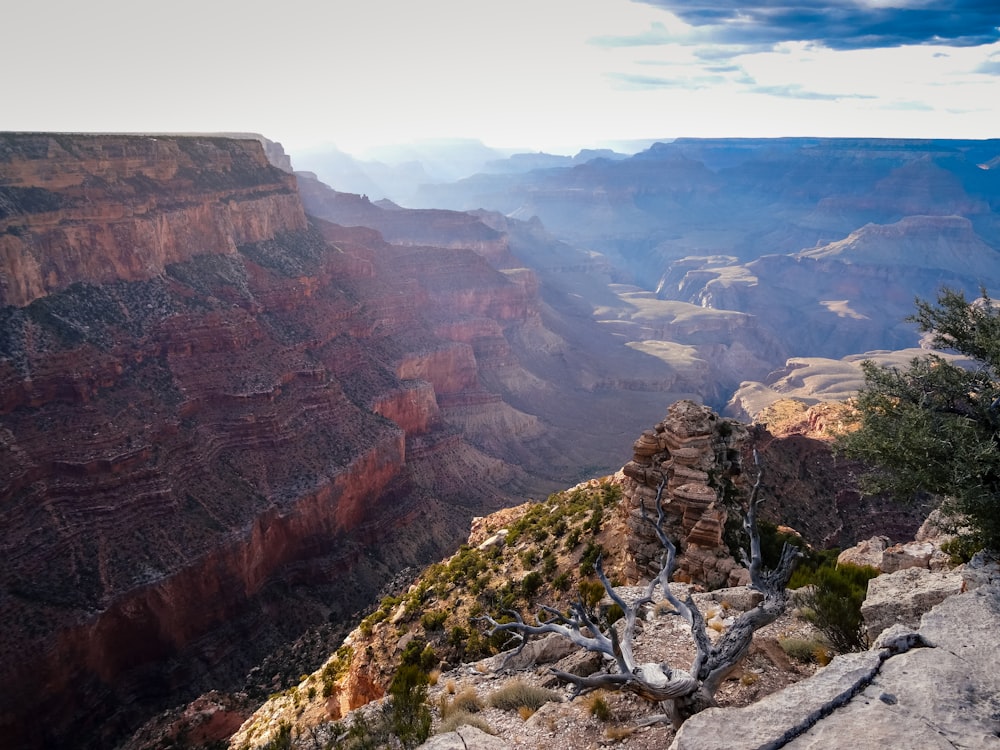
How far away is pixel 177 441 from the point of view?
38.5 m

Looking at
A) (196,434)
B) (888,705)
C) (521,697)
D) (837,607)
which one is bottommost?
(196,434)

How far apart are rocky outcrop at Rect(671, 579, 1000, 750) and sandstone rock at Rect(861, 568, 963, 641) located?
1448 mm

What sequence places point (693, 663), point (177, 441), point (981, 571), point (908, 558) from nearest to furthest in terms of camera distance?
point (693, 663) < point (981, 571) < point (908, 558) < point (177, 441)

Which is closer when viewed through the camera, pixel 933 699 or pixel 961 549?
pixel 933 699

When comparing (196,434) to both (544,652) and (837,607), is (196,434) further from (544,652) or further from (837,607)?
(837,607)

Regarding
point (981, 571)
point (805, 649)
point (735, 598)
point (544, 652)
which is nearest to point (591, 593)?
point (544, 652)

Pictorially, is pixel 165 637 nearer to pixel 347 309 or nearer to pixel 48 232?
pixel 48 232

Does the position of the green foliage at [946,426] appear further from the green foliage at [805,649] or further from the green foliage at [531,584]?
the green foliage at [531,584]

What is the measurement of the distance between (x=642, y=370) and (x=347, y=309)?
61.1m

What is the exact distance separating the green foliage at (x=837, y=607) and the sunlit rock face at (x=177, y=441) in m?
30.3

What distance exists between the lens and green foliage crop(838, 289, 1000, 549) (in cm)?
1094

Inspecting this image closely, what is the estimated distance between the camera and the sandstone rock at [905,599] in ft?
32.6

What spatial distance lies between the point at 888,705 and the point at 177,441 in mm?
38237

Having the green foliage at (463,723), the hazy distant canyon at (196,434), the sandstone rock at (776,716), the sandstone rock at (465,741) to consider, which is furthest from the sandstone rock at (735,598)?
the hazy distant canyon at (196,434)
